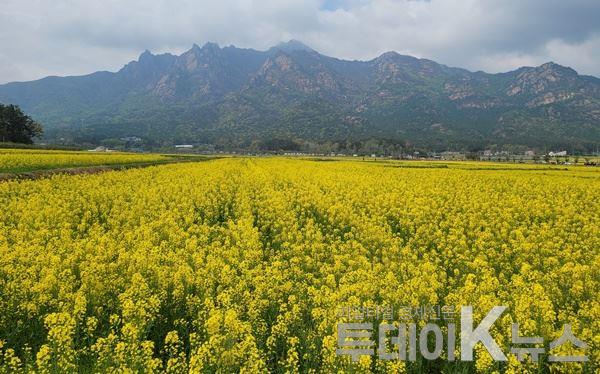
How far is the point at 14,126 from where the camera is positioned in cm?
7975

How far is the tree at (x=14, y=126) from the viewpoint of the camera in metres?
76.9

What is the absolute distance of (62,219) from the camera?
51.8ft

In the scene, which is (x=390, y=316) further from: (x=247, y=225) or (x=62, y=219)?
(x=62, y=219)

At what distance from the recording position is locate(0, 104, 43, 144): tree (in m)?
76.9

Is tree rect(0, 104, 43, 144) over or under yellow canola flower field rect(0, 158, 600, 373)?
over

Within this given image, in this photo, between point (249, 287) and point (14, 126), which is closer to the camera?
point (249, 287)

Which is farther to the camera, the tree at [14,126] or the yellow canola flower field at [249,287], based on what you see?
the tree at [14,126]

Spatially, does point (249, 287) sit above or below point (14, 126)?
below

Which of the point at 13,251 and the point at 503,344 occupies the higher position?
the point at 13,251

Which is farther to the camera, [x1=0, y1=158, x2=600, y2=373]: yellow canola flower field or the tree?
the tree

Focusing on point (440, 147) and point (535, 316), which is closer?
point (535, 316)

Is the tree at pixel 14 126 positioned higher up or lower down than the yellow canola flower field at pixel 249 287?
higher up

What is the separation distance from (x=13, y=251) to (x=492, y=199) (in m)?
23.6

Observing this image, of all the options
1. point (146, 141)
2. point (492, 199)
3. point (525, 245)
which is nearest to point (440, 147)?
point (146, 141)
